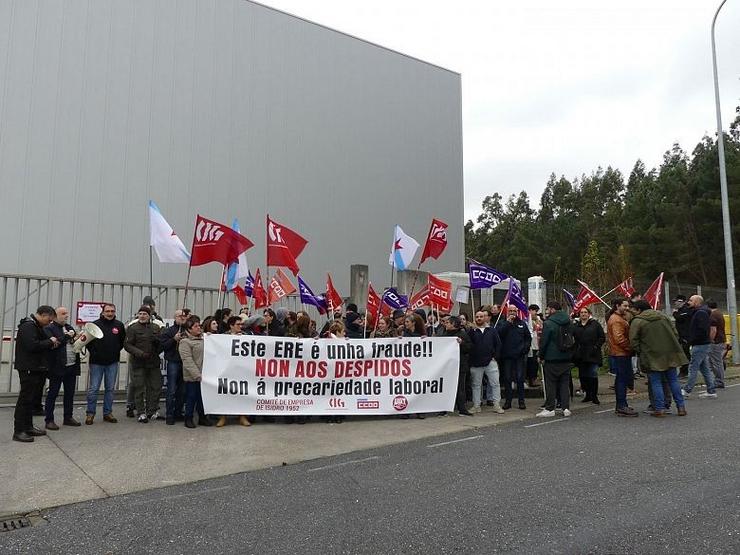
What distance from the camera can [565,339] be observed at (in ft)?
28.9

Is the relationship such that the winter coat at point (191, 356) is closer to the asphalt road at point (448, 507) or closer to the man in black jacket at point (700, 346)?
the asphalt road at point (448, 507)

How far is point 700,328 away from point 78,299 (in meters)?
11.2

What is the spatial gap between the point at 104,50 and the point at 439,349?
1788cm

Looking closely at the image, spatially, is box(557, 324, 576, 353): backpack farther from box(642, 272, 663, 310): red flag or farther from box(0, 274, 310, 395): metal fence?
box(0, 274, 310, 395): metal fence

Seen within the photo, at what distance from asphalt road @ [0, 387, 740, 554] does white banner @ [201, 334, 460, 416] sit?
2.02 m

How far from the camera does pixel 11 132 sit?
19156mm

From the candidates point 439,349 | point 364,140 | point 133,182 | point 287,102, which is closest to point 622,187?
point 364,140

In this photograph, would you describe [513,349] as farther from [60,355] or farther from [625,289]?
[60,355]

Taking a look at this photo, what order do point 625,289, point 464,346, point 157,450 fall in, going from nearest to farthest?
point 157,450
point 464,346
point 625,289

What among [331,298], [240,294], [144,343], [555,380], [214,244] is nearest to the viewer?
[144,343]

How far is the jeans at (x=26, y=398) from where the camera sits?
23.3 feet

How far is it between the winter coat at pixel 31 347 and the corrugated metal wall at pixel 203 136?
13.4 m

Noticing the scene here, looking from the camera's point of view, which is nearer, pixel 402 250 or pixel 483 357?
pixel 483 357

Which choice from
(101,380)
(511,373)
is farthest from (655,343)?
(101,380)
